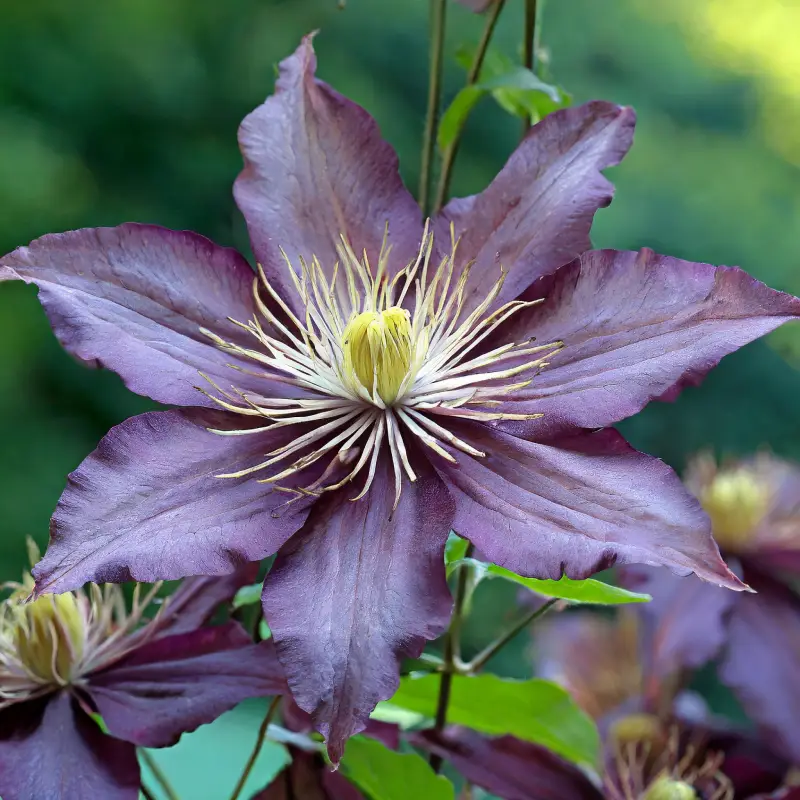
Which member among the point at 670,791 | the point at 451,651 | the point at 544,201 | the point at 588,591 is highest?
the point at 544,201

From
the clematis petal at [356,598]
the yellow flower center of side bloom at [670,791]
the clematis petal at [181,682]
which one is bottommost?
the yellow flower center of side bloom at [670,791]

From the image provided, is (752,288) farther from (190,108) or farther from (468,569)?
(190,108)

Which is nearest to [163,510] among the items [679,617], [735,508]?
[679,617]

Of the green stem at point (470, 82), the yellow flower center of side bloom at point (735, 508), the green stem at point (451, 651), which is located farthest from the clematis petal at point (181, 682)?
the yellow flower center of side bloom at point (735, 508)

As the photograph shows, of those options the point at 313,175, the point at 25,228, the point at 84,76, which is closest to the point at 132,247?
the point at 313,175

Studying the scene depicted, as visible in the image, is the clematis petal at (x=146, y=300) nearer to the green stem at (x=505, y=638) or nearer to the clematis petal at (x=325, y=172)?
the clematis petal at (x=325, y=172)

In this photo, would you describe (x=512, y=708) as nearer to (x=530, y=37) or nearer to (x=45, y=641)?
(x=45, y=641)

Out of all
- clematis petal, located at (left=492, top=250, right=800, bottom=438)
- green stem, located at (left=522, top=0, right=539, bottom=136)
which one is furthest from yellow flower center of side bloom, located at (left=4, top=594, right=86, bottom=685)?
green stem, located at (left=522, top=0, right=539, bottom=136)
